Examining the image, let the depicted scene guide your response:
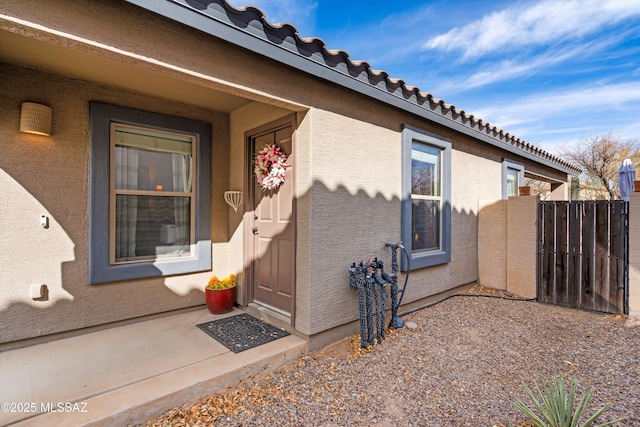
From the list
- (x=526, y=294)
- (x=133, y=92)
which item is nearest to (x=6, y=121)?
(x=133, y=92)

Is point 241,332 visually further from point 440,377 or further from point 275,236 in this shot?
point 440,377

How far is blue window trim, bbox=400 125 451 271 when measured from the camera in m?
4.00

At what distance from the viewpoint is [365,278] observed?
124 inches

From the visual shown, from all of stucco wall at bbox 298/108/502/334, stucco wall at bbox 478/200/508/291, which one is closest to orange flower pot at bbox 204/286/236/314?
stucco wall at bbox 298/108/502/334

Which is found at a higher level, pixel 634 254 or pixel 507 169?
pixel 507 169

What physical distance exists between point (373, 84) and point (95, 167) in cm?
314

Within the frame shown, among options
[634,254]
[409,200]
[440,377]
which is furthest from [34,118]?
[634,254]

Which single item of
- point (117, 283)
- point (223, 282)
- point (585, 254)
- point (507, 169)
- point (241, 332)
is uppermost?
point (507, 169)

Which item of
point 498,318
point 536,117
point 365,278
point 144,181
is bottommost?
point 498,318

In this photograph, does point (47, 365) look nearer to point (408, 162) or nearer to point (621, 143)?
point (408, 162)

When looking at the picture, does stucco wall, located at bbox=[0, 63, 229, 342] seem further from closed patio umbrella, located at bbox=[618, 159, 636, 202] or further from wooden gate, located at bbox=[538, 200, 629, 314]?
closed patio umbrella, located at bbox=[618, 159, 636, 202]

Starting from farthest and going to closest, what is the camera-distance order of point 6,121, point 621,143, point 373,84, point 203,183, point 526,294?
point 621,143 → point 526,294 → point 203,183 → point 373,84 → point 6,121

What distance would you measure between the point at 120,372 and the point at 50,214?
68.3 inches

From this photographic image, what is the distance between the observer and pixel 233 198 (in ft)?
13.2
